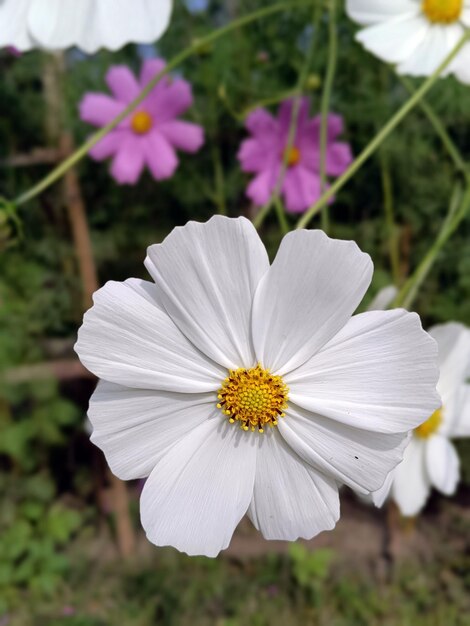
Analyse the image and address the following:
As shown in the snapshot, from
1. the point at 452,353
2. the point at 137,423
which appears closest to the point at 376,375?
the point at 137,423

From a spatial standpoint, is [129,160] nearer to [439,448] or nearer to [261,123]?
[261,123]

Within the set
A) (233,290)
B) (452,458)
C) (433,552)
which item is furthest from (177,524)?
(433,552)

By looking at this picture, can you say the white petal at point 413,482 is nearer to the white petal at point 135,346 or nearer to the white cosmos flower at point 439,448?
the white cosmos flower at point 439,448

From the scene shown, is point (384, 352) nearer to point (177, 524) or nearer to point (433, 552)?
point (177, 524)

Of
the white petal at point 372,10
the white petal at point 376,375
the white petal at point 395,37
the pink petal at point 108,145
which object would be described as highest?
the white petal at point 372,10

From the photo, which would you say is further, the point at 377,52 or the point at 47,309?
the point at 47,309

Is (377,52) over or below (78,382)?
over

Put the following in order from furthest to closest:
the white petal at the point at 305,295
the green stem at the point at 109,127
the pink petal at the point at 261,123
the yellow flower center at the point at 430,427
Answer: the pink petal at the point at 261,123 → the yellow flower center at the point at 430,427 → the green stem at the point at 109,127 → the white petal at the point at 305,295

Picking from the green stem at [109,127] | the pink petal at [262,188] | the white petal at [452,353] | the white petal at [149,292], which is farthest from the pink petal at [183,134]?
the white petal at [149,292]
